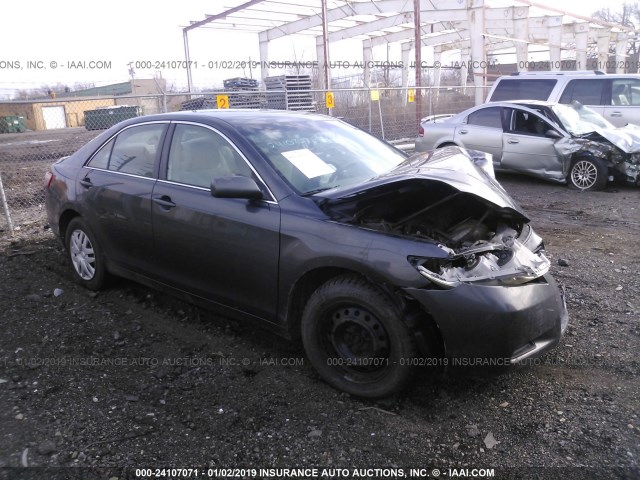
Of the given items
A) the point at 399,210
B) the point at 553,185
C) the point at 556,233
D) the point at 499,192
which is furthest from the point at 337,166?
the point at 553,185

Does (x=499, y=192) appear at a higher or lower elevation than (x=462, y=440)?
higher

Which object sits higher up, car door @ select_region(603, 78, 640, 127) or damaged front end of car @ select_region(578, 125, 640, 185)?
car door @ select_region(603, 78, 640, 127)

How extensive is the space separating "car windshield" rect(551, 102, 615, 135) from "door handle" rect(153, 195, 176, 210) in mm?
7891

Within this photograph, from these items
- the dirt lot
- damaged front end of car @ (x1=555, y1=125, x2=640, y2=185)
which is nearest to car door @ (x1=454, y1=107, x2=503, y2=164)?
damaged front end of car @ (x1=555, y1=125, x2=640, y2=185)

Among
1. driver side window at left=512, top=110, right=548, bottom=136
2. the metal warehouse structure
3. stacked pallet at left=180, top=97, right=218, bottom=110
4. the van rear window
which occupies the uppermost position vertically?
the metal warehouse structure

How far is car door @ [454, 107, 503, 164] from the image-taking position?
10.1 metres

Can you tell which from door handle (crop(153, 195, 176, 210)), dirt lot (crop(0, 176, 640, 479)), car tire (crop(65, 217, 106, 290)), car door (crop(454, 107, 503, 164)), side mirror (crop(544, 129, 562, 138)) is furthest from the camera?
car door (crop(454, 107, 503, 164))

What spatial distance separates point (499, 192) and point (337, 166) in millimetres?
1124

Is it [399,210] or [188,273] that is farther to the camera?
[188,273]

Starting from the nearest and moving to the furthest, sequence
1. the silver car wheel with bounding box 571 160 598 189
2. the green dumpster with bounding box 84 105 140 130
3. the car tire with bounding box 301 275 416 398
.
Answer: the car tire with bounding box 301 275 416 398, the silver car wheel with bounding box 571 160 598 189, the green dumpster with bounding box 84 105 140 130

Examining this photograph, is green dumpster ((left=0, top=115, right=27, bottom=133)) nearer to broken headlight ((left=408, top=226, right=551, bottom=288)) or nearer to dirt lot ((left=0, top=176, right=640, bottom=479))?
dirt lot ((left=0, top=176, right=640, bottom=479))

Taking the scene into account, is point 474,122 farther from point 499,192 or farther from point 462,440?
point 462,440

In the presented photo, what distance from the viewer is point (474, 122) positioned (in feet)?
34.5

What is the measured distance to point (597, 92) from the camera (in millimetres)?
11578
